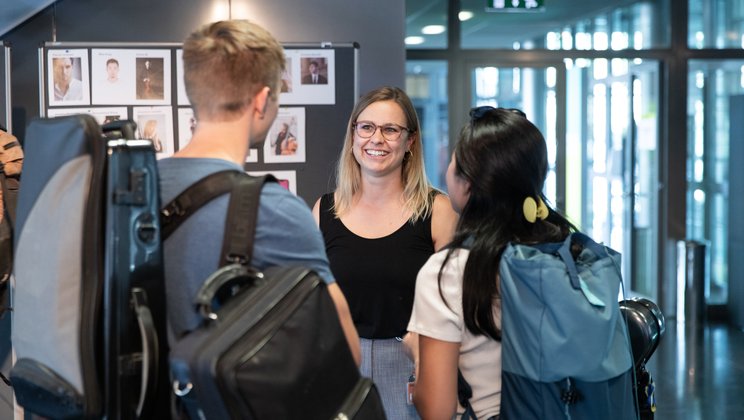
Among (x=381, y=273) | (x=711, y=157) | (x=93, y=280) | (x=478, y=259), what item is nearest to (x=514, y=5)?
(x=711, y=157)

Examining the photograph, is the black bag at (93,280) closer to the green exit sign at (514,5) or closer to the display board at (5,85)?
the display board at (5,85)

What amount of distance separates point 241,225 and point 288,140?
3.40m

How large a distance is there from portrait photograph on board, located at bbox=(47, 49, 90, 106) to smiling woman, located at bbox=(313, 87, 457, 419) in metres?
2.32

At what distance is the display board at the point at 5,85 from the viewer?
445 cm

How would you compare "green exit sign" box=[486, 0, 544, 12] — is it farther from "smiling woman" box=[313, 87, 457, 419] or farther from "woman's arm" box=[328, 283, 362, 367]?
"woman's arm" box=[328, 283, 362, 367]

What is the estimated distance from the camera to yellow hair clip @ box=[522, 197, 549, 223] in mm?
1714

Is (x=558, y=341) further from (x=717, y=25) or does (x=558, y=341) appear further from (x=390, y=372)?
(x=717, y=25)

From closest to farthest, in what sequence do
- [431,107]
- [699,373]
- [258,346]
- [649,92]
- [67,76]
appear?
[258,346]
[67,76]
[699,373]
[649,92]
[431,107]

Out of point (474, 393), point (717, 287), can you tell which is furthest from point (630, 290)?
point (474, 393)

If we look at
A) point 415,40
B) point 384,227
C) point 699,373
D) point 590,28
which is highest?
point 590,28

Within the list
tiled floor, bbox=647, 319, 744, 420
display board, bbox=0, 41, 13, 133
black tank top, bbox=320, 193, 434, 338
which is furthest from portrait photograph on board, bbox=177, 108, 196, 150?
tiled floor, bbox=647, 319, 744, 420

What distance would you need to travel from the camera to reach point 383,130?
8.39 feet

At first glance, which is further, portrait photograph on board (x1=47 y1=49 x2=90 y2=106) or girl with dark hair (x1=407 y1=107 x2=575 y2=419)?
portrait photograph on board (x1=47 y1=49 x2=90 y2=106)

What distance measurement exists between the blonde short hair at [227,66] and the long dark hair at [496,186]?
52 cm
